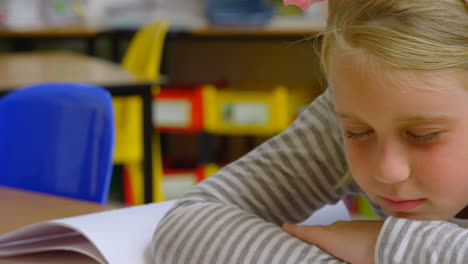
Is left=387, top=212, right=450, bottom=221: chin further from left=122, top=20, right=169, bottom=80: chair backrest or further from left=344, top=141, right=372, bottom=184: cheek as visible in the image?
left=122, top=20, right=169, bottom=80: chair backrest

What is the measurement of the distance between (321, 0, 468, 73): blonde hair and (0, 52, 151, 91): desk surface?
1.42m

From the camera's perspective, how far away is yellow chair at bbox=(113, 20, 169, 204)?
2.51 meters

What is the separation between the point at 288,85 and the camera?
320cm

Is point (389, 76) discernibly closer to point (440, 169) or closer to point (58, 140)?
point (440, 169)

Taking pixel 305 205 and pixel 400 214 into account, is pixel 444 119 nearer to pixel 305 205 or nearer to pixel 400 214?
pixel 400 214

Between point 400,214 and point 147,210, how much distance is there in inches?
10.4

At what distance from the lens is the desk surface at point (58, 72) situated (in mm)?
1920

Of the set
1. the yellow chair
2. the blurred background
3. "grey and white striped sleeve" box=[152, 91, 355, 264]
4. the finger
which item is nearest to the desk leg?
the yellow chair

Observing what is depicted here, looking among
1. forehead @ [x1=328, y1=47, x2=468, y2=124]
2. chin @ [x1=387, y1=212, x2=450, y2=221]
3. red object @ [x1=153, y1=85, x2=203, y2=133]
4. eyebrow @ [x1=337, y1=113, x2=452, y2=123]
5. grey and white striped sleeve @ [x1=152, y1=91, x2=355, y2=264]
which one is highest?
forehead @ [x1=328, y1=47, x2=468, y2=124]

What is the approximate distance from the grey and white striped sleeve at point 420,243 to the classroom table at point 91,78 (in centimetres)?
146

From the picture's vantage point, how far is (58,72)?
7.04 feet

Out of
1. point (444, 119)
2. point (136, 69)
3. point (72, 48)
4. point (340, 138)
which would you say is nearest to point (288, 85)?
point (136, 69)

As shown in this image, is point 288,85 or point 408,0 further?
point 288,85

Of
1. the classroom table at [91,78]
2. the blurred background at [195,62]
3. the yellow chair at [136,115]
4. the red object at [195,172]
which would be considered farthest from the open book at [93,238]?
the red object at [195,172]
